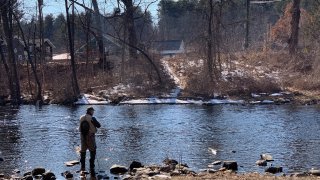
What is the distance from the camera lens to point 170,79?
46781mm

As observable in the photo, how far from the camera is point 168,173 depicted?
1673cm

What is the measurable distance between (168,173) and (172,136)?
855 cm

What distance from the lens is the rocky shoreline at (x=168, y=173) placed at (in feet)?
52.1

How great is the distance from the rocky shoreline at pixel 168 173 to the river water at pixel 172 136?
1.60 feet

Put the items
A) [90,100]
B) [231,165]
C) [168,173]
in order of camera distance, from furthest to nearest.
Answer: [90,100] → [231,165] → [168,173]

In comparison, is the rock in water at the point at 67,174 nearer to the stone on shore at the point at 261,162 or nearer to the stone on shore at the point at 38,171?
the stone on shore at the point at 38,171

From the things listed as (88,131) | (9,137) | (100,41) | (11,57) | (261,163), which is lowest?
(9,137)

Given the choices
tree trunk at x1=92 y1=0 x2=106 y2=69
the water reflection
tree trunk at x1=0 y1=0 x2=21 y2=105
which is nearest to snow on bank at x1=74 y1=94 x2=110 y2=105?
tree trunk at x1=0 y1=0 x2=21 y2=105

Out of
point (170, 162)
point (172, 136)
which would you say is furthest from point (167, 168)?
point (172, 136)

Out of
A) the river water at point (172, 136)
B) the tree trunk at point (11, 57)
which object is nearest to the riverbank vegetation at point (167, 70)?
the tree trunk at point (11, 57)

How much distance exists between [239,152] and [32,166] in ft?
24.3

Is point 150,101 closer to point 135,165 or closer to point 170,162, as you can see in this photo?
point 170,162

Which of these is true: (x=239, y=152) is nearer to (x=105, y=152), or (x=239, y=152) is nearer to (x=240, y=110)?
(x=105, y=152)

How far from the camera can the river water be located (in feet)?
65.2
